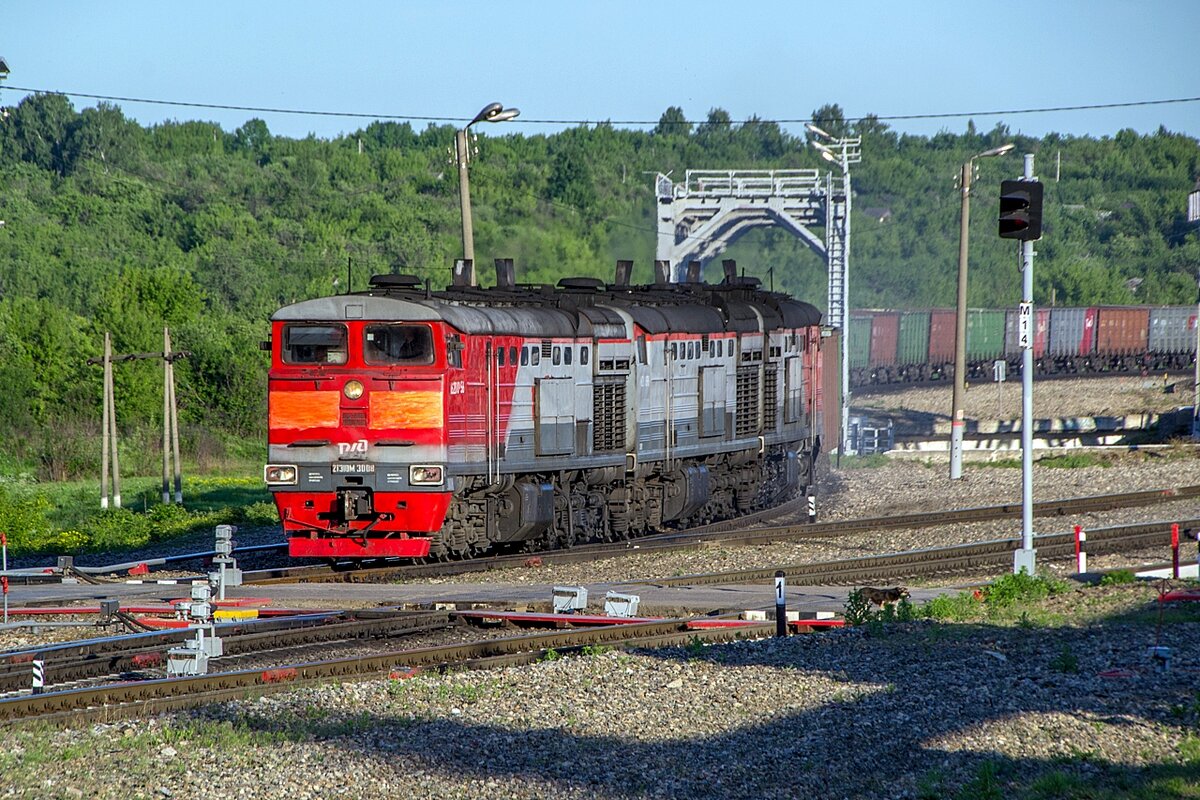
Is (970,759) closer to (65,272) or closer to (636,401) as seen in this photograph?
(636,401)

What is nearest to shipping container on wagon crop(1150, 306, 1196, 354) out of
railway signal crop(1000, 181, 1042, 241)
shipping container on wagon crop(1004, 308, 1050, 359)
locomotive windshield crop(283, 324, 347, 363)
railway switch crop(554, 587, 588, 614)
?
shipping container on wagon crop(1004, 308, 1050, 359)

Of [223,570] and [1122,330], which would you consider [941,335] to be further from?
[223,570]

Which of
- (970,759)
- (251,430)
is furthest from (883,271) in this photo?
(970,759)

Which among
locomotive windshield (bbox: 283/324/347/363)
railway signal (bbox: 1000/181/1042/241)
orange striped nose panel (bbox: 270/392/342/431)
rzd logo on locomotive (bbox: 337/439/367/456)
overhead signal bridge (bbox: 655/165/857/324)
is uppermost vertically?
overhead signal bridge (bbox: 655/165/857/324)

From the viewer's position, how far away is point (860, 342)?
63.3 meters

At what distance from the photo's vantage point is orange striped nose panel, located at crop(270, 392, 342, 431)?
18.4 m

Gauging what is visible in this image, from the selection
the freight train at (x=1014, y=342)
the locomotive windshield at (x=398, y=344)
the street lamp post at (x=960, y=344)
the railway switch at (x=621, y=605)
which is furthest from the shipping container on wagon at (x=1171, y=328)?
the railway switch at (x=621, y=605)

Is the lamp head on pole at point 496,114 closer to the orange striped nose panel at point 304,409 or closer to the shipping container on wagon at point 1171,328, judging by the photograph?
the orange striped nose panel at point 304,409

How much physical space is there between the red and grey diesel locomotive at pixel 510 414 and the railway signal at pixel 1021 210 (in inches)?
263

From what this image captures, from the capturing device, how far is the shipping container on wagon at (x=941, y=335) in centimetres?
6438

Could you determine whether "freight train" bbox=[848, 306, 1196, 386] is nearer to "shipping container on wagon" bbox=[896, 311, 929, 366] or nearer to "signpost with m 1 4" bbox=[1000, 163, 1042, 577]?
"shipping container on wagon" bbox=[896, 311, 929, 366]

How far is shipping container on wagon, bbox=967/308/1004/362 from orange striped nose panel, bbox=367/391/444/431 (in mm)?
49916

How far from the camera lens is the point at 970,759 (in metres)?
8.80

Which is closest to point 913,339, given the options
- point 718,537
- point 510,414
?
point 718,537
